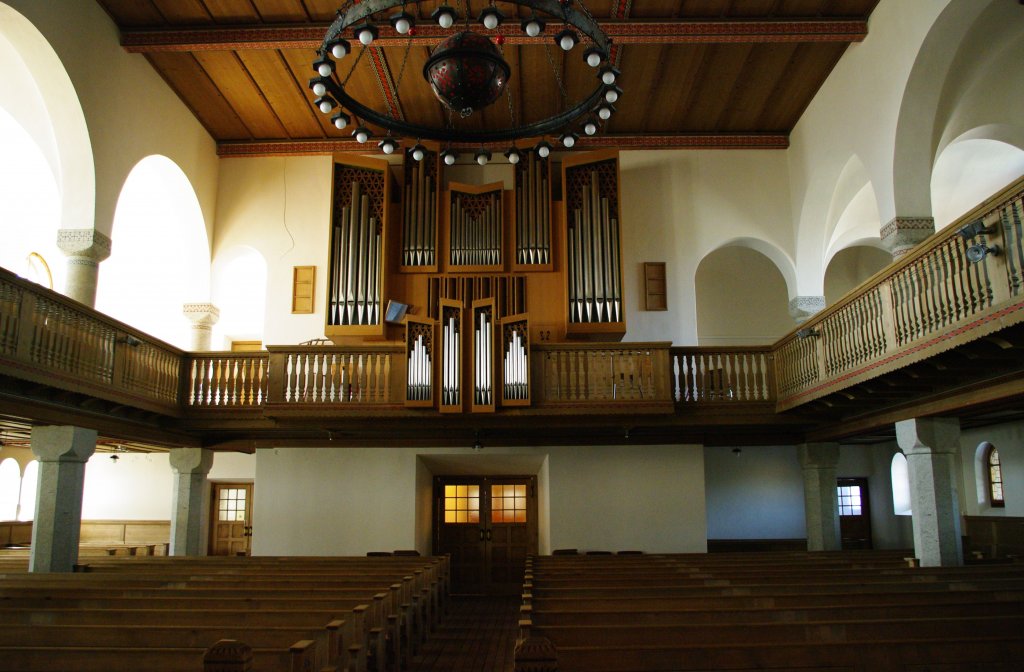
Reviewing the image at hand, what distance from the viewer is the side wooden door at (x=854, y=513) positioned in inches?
666

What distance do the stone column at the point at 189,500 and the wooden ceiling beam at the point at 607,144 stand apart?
222 inches

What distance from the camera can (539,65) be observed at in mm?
12641

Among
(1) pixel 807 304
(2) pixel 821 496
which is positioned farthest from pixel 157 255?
(2) pixel 821 496

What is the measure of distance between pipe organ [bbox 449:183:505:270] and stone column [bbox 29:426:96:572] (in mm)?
6262

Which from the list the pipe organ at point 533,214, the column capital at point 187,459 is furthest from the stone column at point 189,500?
the pipe organ at point 533,214

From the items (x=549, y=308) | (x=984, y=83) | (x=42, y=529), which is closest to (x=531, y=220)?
(x=549, y=308)

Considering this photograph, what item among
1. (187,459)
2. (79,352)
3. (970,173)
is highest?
(970,173)

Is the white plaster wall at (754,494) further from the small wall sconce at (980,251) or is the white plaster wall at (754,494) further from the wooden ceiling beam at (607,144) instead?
the small wall sconce at (980,251)

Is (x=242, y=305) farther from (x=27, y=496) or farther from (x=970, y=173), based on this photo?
(x=970, y=173)

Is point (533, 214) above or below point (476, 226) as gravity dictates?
above

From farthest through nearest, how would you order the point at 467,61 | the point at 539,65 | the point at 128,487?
the point at 128,487 < the point at 539,65 < the point at 467,61

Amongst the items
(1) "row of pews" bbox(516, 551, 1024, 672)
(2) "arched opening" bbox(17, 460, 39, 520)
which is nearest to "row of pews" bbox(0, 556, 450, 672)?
(1) "row of pews" bbox(516, 551, 1024, 672)

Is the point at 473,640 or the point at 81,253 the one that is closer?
the point at 473,640

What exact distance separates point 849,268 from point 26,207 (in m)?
17.2
